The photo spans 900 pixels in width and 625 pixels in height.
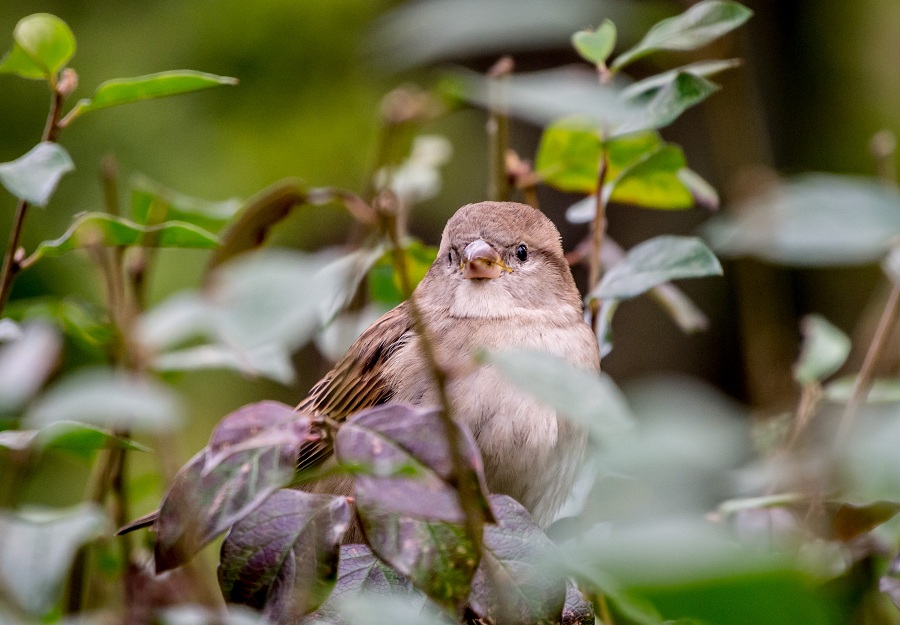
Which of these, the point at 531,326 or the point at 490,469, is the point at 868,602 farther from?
the point at 531,326

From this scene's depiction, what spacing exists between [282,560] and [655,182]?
0.67 meters

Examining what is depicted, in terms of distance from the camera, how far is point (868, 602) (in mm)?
927

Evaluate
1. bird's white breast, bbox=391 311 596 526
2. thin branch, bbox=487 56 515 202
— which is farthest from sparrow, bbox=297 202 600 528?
thin branch, bbox=487 56 515 202

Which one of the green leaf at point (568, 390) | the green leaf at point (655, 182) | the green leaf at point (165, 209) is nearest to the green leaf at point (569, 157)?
the green leaf at point (655, 182)

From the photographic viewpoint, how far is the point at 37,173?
0.81 meters

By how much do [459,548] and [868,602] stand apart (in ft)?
1.66

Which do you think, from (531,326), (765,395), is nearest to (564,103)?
(531,326)

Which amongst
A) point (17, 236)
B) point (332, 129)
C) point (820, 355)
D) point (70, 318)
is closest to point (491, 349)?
point (820, 355)

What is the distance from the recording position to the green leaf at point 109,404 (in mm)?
835

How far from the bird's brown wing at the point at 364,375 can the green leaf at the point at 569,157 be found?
281 millimetres

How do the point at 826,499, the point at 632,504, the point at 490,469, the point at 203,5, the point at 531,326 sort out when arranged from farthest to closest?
the point at 203,5
the point at 531,326
the point at 490,469
the point at 826,499
the point at 632,504

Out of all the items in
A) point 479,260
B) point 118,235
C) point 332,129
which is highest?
point 118,235

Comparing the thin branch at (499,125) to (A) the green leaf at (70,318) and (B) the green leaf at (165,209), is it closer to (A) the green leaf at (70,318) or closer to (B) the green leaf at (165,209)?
(B) the green leaf at (165,209)

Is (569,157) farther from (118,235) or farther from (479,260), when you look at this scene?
(118,235)
